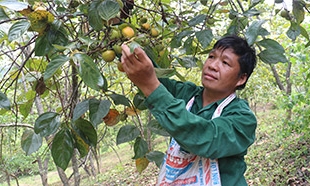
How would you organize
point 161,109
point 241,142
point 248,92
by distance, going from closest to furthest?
point 161,109 < point 241,142 < point 248,92

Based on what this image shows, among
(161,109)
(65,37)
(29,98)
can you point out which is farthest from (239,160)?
(29,98)

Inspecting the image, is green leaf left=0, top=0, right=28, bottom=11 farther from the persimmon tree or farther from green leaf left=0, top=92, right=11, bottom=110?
green leaf left=0, top=92, right=11, bottom=110

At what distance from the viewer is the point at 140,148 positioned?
1.16m

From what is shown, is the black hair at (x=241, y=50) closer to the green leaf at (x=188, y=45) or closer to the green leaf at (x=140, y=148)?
the green leaf at (x=188, y=45)

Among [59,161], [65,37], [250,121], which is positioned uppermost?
[65,37]

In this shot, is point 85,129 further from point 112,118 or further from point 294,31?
point 294,31

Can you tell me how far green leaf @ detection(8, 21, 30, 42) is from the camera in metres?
0.83

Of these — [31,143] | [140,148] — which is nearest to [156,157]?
[140,148]

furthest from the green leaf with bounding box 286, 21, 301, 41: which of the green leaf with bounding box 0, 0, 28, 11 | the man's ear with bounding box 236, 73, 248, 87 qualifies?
the green leaf with bounding box 0, 0, 28, 11

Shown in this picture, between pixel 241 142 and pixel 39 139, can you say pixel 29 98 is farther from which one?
pixel 241 142

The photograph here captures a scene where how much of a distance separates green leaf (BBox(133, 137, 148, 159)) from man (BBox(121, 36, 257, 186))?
0.46 ft

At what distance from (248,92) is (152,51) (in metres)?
7.65

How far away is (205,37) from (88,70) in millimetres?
517

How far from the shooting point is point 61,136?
97cm
